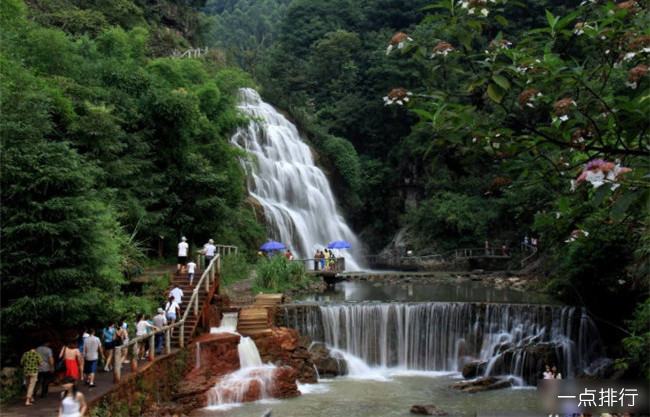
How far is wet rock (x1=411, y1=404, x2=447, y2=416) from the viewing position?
11.8 metres

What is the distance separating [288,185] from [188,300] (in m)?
18.6

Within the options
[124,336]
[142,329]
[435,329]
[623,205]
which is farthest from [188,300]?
[623,205]

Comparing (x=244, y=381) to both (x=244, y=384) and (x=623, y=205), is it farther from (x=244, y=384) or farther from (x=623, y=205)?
(x=623, y=205)

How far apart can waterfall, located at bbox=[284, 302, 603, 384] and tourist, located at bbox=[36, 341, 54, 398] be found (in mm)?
8376

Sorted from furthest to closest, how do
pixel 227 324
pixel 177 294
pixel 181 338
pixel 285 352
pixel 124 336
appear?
1. pixel 227 324
2. pixel 285 352
3. pixel 177 294
4. pixel 181 338
5. pixel 124 336

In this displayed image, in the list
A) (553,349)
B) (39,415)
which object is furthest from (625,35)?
(553,349)

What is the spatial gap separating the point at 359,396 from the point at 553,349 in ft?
19.2

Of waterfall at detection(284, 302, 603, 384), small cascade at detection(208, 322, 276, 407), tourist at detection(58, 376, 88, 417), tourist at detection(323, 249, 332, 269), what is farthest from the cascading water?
tourist at detection(323, 249, 332, 269)

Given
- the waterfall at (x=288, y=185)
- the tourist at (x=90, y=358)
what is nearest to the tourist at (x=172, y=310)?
the tourist at (x=90, y=358)

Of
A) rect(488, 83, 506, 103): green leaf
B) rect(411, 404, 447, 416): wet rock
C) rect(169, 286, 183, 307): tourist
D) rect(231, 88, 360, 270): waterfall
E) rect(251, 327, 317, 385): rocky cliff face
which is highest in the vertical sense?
rect(231, 88, 360, 270): waterfall

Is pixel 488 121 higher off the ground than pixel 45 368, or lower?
higher

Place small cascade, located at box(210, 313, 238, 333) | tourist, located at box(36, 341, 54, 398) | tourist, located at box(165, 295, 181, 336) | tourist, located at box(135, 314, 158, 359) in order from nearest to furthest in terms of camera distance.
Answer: tourist, located at box(36, 341, 54, 398) < tourist, located at box(135, 314, 158, 359) < tourist, located at box(165, 295, 181, 336) < small cascade, located at box(210, 313, 238, 333)

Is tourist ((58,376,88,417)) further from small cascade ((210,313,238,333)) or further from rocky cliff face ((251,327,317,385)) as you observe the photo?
small cascade ((210,313,238,333))

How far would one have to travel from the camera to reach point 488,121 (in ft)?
12.2
